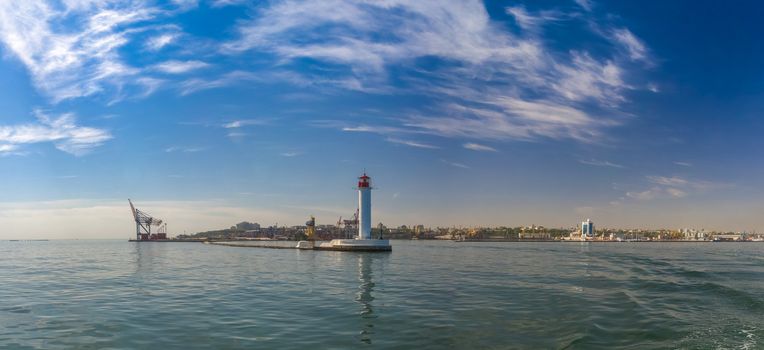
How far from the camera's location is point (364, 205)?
96.8 metres

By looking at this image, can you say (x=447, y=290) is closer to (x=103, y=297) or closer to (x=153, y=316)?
(x=153, y=316)

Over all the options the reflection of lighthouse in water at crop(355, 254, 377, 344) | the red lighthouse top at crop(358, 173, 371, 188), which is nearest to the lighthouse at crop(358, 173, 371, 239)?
the red lighthouse top at crop(358, 173, 371, 188)

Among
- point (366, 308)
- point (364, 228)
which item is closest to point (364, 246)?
point (364, 228)

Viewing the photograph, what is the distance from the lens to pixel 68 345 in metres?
16.9

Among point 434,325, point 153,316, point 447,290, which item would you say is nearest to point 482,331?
point 434,325

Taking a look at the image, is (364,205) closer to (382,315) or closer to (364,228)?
(364,228)

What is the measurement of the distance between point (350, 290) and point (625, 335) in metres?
18.5

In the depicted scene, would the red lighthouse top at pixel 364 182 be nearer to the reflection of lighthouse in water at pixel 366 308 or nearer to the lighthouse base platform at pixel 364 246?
the lighthouse base platform at pixel 364 246

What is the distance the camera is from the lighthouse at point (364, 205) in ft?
316

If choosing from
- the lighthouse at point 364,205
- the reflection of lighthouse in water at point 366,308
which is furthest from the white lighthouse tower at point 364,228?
the reflection of lighthouse in water at point 366,308

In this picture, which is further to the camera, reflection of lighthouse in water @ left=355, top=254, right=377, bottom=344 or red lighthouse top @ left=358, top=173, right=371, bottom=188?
red lighthouse top @ left=358, top=173, right=371, bottom=188

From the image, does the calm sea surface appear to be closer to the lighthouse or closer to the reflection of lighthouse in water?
the reflection of lighthouse in water

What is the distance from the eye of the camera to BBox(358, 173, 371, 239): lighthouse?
9638 centimetres

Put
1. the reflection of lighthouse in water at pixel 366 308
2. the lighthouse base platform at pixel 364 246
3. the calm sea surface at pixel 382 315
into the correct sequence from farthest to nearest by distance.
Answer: the lighthouse base platform at pixel 364 246 < the reflection of lighthouse in water at pixel 366 308 < the calm sea surface at pixel 382 315
